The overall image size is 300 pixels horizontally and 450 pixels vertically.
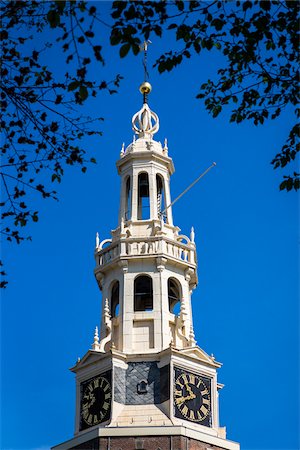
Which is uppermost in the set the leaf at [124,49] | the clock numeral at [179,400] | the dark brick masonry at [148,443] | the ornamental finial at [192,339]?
the ornamental finial at [192,339]

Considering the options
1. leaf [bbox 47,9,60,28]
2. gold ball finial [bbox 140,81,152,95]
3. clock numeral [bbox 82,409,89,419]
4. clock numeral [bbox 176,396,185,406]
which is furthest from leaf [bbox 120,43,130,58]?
gold ball finial [bbox 140,81,152,95]

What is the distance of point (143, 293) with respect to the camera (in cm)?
5984

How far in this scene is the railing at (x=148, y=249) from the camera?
60.1 m

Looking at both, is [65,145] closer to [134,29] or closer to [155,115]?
[134,29]

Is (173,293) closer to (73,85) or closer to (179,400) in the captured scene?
(179,400)

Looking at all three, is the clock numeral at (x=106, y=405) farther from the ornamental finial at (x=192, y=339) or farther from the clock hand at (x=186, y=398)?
the ornamental finial at (x=192, y=339)

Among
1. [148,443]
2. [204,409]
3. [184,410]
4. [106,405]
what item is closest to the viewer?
[148,443]

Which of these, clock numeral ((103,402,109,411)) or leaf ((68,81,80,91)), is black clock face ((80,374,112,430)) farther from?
leaf ((68,81,80,91))

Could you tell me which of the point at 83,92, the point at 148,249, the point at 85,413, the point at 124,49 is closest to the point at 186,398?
the point at 85,413

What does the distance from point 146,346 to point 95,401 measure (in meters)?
4.04

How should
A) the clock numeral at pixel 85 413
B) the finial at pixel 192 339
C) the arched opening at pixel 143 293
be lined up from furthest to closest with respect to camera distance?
the arched opening at pixel 143 293, the finial at pixel 192 339, the clock numeral at pixel 85 413

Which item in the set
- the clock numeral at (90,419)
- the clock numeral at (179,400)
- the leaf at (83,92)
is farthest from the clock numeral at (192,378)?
the leaf at (83,92)

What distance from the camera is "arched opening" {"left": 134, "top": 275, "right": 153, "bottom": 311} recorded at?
196 ft

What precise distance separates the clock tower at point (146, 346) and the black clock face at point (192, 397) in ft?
0.18
